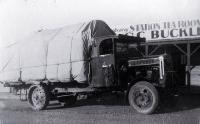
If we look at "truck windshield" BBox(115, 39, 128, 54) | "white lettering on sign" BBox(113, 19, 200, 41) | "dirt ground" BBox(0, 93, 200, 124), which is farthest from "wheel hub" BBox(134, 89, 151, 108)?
"white lettering on sign" BBox(113, 19, 200, 41)

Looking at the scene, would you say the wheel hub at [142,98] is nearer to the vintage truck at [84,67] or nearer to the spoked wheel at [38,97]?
the vintage truck at [84,67]

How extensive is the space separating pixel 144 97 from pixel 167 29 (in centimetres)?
694

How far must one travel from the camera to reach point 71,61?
412 inches

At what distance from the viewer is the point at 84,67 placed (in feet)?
33.5

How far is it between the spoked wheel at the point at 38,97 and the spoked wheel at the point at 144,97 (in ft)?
9.92

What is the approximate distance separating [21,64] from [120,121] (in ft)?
15.9

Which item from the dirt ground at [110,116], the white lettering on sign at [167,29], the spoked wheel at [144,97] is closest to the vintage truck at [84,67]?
the spoked wheel at [144,97]

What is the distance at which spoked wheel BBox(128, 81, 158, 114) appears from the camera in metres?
9.15

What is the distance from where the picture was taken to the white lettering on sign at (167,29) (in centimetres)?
1486

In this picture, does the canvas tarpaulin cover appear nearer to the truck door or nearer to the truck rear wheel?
the truck door

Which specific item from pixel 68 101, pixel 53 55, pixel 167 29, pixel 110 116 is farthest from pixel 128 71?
pixel 167 29

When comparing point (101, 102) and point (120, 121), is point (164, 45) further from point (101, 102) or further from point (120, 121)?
point (120, 121)

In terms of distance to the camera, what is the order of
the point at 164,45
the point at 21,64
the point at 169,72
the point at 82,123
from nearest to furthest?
the point at 82,123, the point at 169,72, the point at 21,64, the point at 164,45

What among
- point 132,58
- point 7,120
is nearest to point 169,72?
point 132,58
